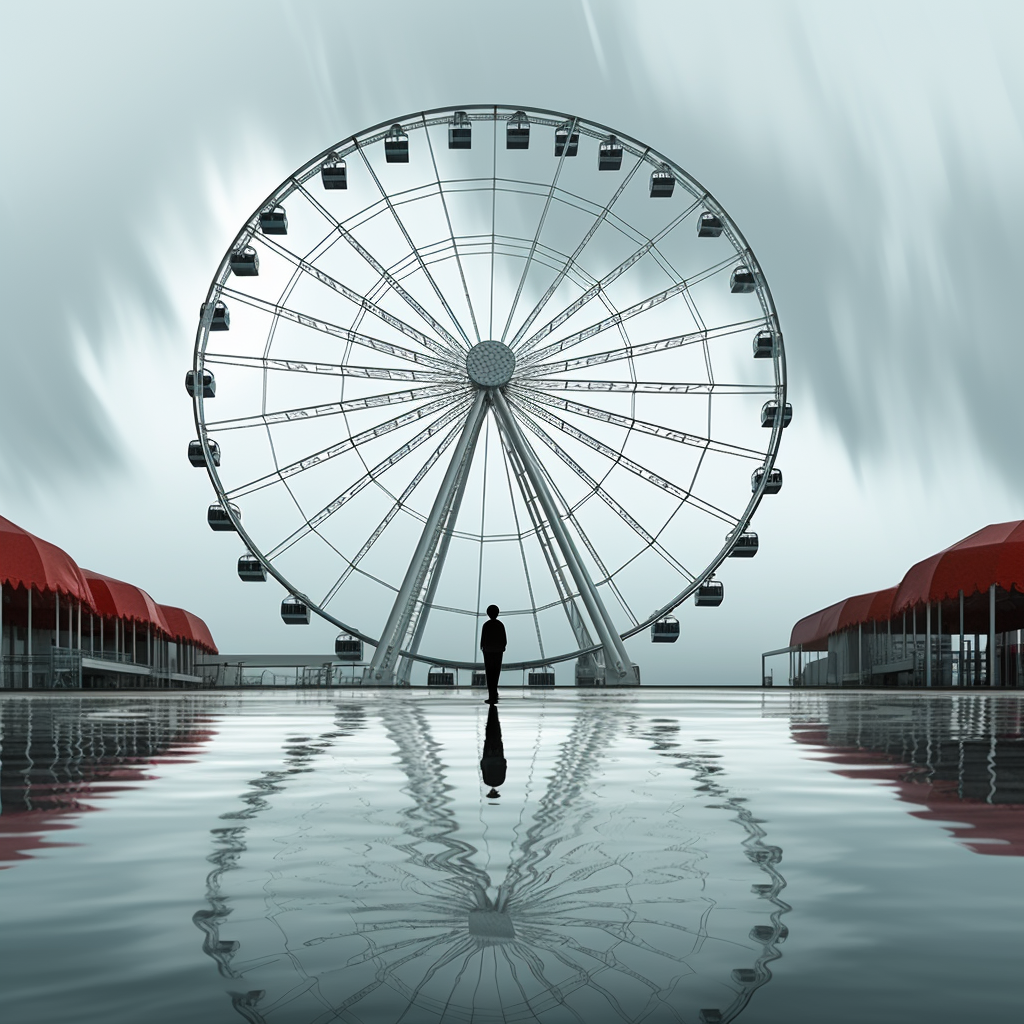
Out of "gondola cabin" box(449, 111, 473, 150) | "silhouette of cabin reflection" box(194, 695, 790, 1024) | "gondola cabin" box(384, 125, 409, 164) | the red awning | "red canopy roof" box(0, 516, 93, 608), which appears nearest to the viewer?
"silhouette of cabin reflection" box(194, 695, 790, 1024)

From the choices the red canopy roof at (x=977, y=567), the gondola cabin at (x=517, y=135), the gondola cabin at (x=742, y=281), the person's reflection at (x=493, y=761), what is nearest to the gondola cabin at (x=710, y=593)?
the gondola cabin at (x=742, y=281)

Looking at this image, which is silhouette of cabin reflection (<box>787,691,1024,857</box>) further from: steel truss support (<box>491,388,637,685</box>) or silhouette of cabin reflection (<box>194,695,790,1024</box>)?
steel truss support (<box>491,388,637,685</box>)

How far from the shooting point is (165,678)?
70188 millimetres

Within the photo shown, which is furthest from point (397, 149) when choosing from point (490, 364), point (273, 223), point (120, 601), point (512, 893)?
point (512, 893)

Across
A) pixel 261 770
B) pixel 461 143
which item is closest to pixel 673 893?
pixel 261 770

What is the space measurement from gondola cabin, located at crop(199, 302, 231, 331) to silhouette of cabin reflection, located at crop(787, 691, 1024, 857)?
20952 mm

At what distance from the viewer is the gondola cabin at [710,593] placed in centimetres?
3136

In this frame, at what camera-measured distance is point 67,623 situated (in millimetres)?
56594

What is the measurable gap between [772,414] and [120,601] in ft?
109

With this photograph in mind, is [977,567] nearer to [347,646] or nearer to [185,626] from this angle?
[347,646]

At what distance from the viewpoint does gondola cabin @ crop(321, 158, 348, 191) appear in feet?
107

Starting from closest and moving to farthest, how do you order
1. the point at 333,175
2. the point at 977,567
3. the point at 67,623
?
the point at 333,175 < the point at 977,567 < the point at 67,623

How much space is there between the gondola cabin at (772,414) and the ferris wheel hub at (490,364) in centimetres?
564

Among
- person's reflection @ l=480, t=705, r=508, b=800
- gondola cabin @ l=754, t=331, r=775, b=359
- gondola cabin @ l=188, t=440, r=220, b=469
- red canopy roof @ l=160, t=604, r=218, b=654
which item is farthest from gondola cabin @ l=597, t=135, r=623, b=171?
red canopy roof @ l=160, t=604, r=218, b=654
